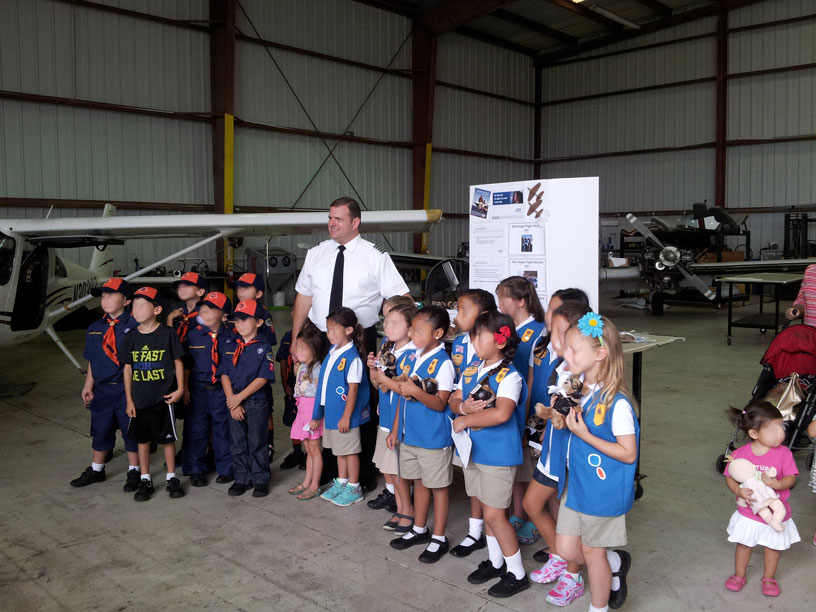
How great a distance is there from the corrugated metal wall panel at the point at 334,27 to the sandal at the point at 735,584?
16.3 meters

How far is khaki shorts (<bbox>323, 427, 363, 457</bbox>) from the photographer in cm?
398

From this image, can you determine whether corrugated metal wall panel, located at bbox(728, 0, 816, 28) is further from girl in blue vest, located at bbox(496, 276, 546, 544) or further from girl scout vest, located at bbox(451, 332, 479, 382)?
girl scout vest, located at bbox(451, 332, 479, 382)

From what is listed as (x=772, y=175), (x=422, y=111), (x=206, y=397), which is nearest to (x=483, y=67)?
(x=422, y=111)

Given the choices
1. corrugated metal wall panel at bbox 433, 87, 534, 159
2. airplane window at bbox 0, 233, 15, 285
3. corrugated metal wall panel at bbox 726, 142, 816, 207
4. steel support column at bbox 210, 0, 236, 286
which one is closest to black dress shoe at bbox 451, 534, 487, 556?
airplane window at bbox 0, 233, 15, 285

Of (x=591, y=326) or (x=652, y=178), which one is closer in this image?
(x=591, y=326)

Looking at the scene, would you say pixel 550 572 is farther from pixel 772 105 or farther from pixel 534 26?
pixel 534 26

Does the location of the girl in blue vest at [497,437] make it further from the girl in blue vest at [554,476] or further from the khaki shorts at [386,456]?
the khaki shorts at [386,456]

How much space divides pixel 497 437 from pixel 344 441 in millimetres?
1328

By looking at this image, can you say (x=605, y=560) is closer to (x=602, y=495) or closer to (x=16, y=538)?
(x=602, y=495)

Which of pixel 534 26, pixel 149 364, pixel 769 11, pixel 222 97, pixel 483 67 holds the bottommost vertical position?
pixel 149 364

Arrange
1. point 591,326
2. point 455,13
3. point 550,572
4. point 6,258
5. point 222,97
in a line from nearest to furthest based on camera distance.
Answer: point 591,326 < point 550,572 < point 6,258 < point 222,97 < point 455,13

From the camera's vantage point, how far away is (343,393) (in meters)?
3.93

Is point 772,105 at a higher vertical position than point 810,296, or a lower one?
higher

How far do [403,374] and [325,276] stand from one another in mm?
1159
